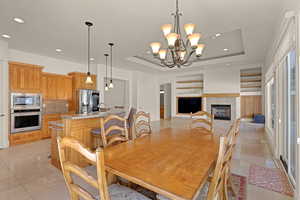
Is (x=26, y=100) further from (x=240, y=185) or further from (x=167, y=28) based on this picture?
(x=240, y=185)

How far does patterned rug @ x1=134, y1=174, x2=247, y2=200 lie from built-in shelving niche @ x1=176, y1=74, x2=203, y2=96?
257 inches

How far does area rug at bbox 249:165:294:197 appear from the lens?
201 cm

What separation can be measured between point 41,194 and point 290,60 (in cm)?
431

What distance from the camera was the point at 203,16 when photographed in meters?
2.60

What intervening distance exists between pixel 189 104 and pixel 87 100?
5.82 meters

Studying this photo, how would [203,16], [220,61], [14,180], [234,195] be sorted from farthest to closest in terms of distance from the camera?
[220,61] < [203,16] < [14,180] < [234,195]

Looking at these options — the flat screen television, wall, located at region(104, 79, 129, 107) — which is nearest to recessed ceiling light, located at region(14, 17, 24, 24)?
wall, located at region(104, 79, 129, 107)

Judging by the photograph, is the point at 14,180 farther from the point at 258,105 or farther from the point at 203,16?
the point at 258,105

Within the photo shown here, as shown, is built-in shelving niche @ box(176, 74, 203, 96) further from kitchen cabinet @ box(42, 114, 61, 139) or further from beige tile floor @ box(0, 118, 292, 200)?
kitchen cabinet @ box(42, 114, 61, 139)

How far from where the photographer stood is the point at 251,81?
23.5ft

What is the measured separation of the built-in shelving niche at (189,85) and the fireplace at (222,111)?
3.89 feet

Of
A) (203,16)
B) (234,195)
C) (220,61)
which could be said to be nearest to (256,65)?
(220,61)

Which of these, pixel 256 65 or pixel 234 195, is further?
pixel 256 65

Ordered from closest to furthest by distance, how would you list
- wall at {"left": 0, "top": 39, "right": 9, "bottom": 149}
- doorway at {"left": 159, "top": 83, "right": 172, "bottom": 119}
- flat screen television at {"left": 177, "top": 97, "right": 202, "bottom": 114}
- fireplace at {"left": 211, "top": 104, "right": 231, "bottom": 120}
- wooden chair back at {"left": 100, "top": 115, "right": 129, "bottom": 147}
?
wooden chair back at {"left": 100, "top": 115, "right": 129, "bottom": 147} → wall at {"left": 0, "top": 39, "right": 9, "bottom": 149} → fireplace at {"left": 211, "top": 104, "right": 231, "bottom": 120} → flat screen television at {"left": 177, "top": 97, "right": 202, "bottom": 114} → doorway at {"left": 159, "top": 83, "right": 172, "bottom": 119}
